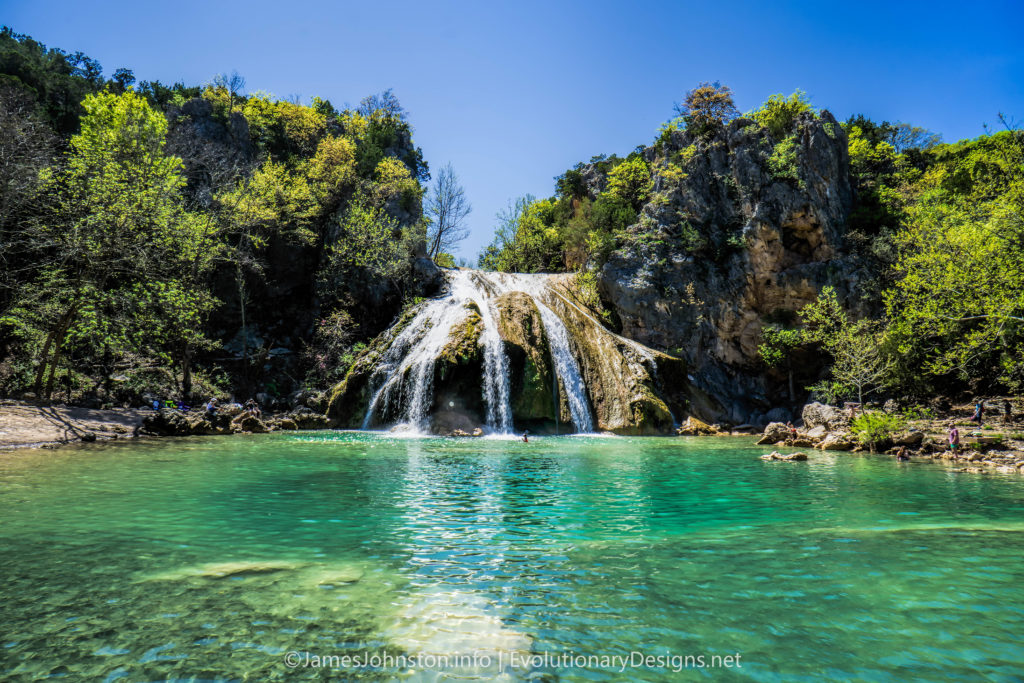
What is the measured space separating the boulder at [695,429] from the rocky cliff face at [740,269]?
3674 mm

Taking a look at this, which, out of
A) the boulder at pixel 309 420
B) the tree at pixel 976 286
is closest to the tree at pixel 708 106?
the tree at pixel 976 286

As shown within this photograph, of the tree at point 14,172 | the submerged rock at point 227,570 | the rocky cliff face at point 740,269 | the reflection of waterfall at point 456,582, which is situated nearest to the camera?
the reflection of waterfall at point 456,582

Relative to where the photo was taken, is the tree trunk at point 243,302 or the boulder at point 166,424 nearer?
the boulder at point 166,424

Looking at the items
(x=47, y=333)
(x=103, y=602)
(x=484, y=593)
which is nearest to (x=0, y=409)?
(x=47, y=333)

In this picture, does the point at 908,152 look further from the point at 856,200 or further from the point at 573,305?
the point at 573,305

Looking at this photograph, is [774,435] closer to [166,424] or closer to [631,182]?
[631,182]

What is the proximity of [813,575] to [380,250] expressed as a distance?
3318cm

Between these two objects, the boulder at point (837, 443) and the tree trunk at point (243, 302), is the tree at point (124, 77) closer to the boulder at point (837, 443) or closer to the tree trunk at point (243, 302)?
the tree trunk at point (243, 302)

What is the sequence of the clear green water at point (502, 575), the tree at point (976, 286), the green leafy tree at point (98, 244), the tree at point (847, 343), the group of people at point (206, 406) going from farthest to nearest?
1. the tree at point (847, 343)
2. the group of people at point (206, 406)
3. the green leafy tree at point (98, 244)
4. the tree at point (976, 286)
5. the clear green water at point (502, 575)

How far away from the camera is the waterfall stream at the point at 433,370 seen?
24.3 metres

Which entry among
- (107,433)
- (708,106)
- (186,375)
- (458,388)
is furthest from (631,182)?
(107,433)

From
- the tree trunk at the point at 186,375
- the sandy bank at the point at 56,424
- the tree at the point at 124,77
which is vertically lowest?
the sandy bank at the point at 56,424

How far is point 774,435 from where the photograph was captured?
828 inches

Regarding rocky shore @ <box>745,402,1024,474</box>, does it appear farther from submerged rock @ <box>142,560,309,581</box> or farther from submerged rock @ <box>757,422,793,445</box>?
submerged rock @ <box>142,560,309,581</box>
